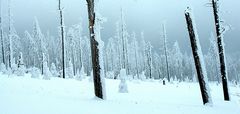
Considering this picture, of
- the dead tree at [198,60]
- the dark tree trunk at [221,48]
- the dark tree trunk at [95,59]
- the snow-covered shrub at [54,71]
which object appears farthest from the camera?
the snow-covered shrub at [54,71]

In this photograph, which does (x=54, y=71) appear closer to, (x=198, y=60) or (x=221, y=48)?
(x=221, y=48)

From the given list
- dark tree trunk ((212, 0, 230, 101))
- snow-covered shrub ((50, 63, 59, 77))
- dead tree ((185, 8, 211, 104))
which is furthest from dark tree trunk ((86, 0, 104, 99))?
snow-covered shrub ((50, 63, 59, 77))

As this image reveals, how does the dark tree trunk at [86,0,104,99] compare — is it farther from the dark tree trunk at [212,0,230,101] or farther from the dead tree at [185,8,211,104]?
the dark tree trunk at [212,0,230,101]

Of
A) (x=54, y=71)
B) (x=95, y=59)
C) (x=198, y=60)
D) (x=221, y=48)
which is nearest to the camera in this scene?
(x=95, y=59)

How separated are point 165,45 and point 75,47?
25965 mm

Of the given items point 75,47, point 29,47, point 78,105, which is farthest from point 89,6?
point 29,47

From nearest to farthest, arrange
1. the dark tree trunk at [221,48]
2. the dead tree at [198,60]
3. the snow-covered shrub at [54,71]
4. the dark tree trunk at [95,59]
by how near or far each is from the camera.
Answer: the dark tree trunk at [95,59]
the dead tree at [198,60]
the dark tree trunk at [221,48]
the snow-covered shrub at [54,71]

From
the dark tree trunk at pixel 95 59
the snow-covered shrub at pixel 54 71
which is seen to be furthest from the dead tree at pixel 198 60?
the snow-covered shrub at pixel 54 71

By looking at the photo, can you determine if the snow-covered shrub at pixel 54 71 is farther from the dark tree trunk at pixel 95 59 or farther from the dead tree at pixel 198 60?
the dark tree trunk at pixel 95 59

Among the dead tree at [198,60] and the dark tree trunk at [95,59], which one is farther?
the dead tree at [198,60]

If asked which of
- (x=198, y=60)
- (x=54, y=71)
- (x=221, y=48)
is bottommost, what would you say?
(x=198, y=60)

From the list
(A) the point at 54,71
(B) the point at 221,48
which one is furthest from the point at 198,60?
(A) the point at 54,71

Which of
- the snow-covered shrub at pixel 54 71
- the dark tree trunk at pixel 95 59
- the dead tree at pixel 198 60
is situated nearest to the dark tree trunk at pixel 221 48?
the dead tree at pixel 198 60

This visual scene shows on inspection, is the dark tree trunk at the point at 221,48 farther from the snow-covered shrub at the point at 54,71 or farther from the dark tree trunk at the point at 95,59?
the snow-covered shrub at the point at 54,71
